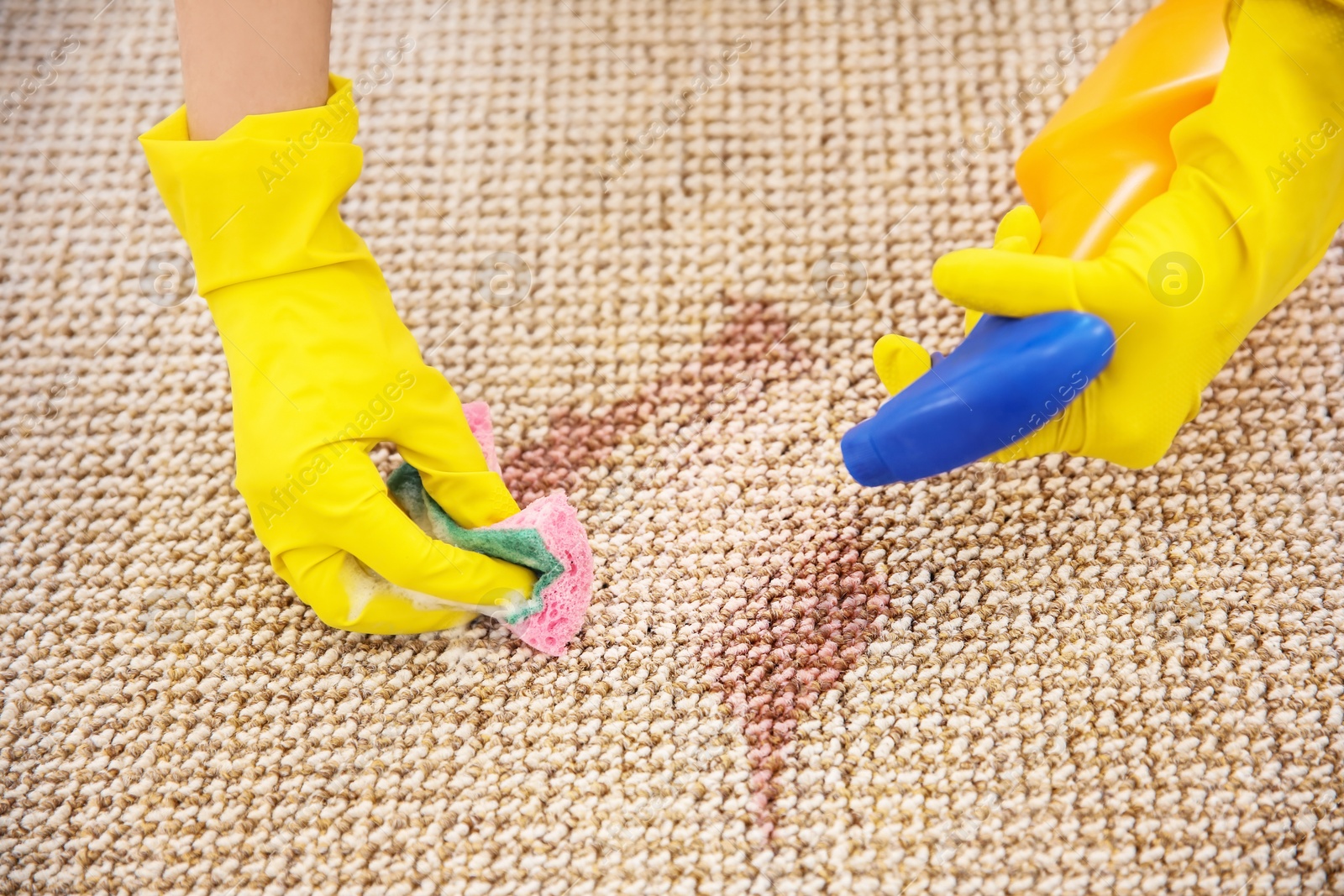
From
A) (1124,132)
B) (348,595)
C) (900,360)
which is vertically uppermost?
(1124,132)

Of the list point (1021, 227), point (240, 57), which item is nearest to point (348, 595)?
point (240, 57)

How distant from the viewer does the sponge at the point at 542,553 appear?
0.52 m

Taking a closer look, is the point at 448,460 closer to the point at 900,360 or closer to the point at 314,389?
the point at 314,389

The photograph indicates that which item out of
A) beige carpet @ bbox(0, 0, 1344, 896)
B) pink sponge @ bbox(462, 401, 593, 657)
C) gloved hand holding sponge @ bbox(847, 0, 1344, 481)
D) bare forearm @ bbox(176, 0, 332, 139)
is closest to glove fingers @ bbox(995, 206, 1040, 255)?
gloved hand holding sponge @ bbox(847, 0, 1344, 481)

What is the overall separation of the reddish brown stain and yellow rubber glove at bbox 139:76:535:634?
8cm

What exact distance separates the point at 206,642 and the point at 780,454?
Result: 344 millimetres

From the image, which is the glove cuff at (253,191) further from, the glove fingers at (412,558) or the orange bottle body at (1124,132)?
the orange bottle body at (1124,132)

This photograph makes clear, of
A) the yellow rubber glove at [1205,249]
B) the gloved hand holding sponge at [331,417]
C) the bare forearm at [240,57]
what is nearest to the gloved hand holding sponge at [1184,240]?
the yellow rubber glove at [1205,249]

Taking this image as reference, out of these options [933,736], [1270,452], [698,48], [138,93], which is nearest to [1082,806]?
[933,736]

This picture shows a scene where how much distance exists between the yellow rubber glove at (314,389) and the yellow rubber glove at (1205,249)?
11.0 inches

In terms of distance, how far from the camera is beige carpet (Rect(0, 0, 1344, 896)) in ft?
1.62

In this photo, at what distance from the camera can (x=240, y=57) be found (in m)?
0.52

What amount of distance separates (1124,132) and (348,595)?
18.7 inches

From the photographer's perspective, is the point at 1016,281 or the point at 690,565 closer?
the point at 1016,281
